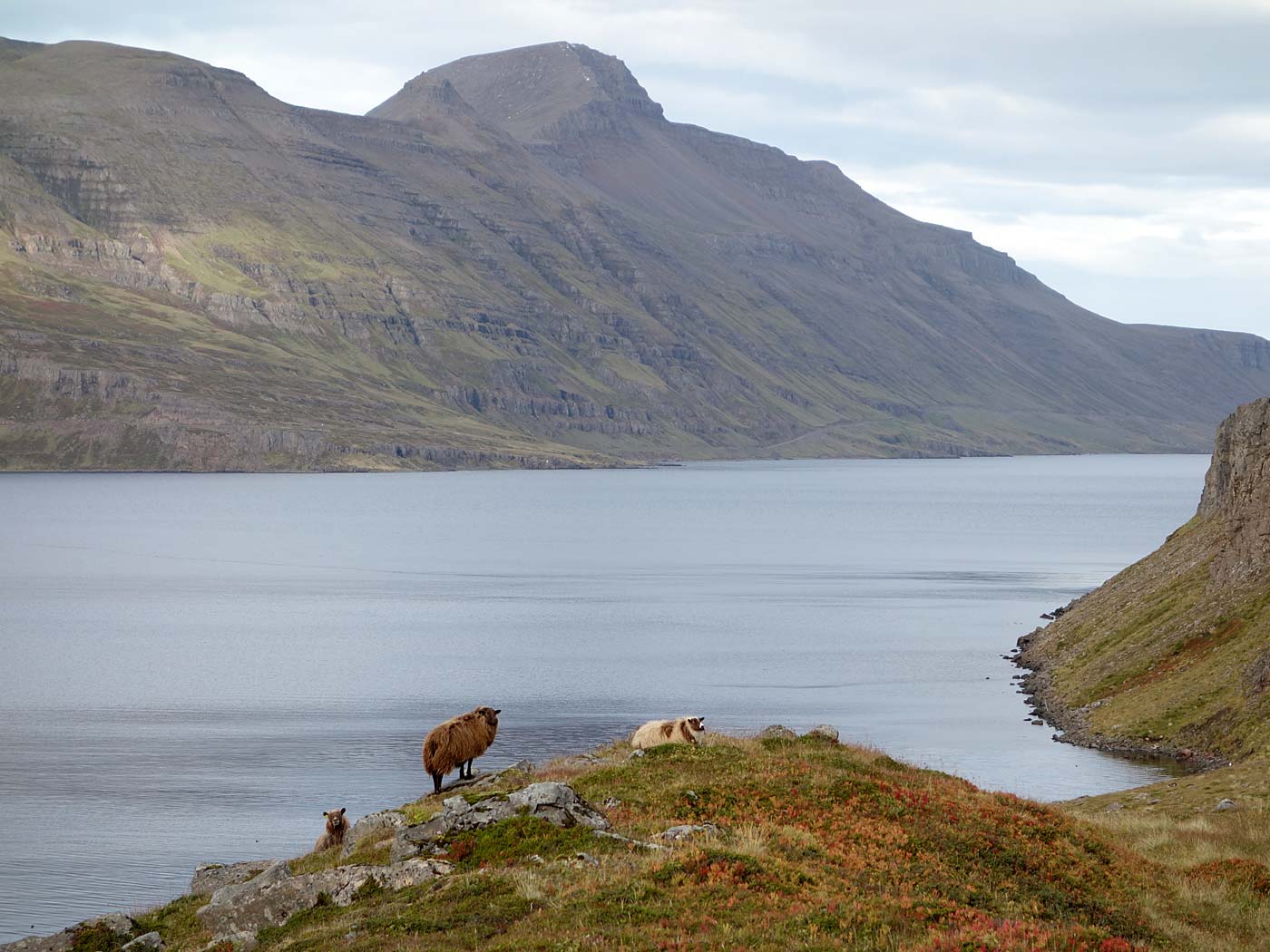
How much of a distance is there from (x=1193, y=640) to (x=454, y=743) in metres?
51.8

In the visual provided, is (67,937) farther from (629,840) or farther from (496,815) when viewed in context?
(629,840)

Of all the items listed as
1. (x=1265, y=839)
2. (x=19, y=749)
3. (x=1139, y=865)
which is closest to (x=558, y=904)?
(x=1139, y=865)

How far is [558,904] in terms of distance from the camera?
21219 mm

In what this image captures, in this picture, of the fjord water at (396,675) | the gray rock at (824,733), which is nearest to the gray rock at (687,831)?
the gray rock at (824,733)

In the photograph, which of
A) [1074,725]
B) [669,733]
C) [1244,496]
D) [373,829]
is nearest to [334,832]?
[373,829]

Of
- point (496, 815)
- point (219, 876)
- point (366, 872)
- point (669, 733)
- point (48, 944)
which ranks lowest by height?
point (219, 876)

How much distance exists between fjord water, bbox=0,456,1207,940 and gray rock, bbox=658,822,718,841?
25502 mm

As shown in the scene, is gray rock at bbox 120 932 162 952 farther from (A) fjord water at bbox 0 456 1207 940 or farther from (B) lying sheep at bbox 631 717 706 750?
(A) fjord water at bbox 0 456 1207 940

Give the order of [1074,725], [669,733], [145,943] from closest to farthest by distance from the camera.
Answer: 1. [145,943]
2. [669,733]
3. [1074,725]

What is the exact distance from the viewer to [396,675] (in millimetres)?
98500

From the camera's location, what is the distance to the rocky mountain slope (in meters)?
64.0

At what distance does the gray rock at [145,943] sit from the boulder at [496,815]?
449 centimetres

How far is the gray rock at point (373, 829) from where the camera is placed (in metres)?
29.0

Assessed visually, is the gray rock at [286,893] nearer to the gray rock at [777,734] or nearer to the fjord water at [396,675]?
the gray rock at [777,734]
